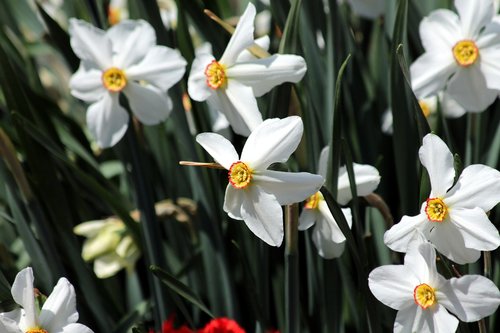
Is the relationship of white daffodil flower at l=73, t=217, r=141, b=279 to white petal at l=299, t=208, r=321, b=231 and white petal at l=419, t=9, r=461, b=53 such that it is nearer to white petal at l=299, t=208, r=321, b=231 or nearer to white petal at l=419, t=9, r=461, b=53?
white petal at l=299, t=208, r=321, b=231

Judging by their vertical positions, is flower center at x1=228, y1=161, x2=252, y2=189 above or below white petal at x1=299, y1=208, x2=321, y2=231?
above

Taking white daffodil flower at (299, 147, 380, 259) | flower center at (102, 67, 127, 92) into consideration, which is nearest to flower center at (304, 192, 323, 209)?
white daffodil flower at (299, 147, 380, 259)

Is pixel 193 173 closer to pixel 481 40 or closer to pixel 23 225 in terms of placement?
pixel 23 225

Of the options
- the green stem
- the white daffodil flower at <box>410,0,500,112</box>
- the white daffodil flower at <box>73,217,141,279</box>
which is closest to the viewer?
the green stem

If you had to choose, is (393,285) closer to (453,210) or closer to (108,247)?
(453,210)

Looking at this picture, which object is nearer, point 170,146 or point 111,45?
point 111,45

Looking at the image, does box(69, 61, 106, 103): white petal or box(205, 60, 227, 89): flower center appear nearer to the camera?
box(205, 60, 227, 89): flower center

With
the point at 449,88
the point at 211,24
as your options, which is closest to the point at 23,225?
the point at 211,24
